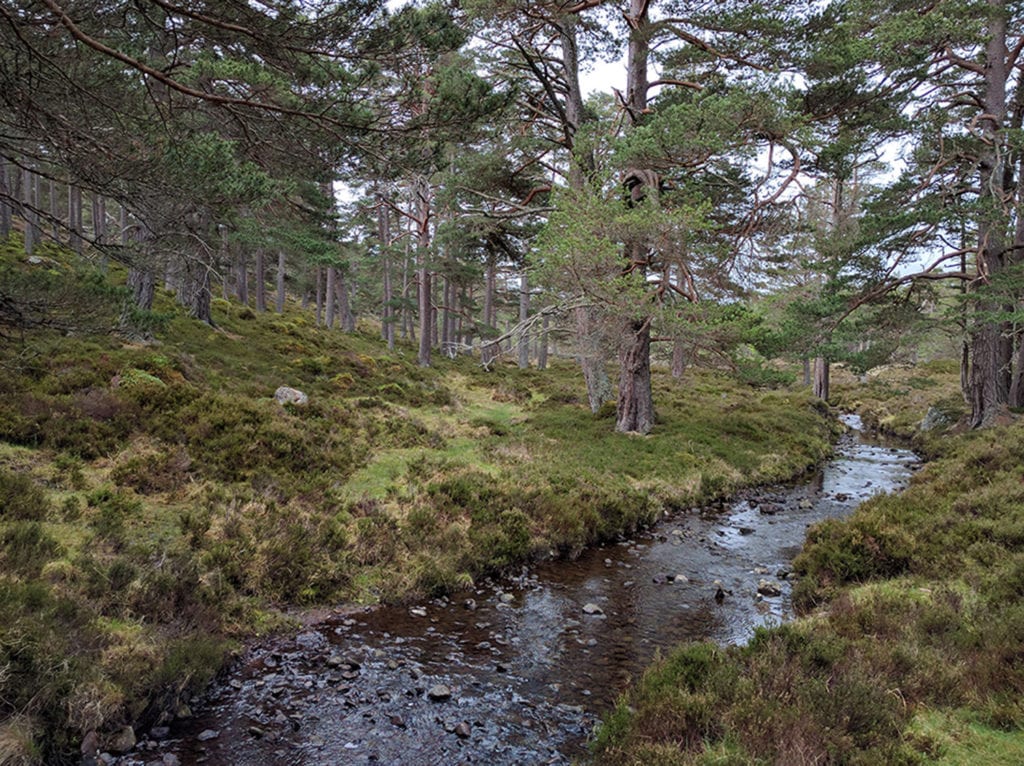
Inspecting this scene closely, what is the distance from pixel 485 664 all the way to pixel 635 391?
1168 cm

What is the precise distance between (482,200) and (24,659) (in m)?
17.3

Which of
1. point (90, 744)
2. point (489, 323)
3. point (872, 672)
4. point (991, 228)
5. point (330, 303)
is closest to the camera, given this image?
point (90, 744)

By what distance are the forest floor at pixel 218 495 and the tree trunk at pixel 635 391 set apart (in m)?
0.77

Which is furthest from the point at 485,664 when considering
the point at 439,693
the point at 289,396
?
the point at 289,396

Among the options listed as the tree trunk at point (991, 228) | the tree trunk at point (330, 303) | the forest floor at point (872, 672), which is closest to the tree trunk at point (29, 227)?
the tree trunk at point (330, 303)

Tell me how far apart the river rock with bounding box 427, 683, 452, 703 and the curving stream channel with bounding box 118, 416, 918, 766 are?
14 millimetres

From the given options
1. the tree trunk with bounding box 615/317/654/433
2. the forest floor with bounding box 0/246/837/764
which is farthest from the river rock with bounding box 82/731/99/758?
the tree trunk with bounding box 615/317/654/433

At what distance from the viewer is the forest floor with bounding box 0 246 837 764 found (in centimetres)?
488

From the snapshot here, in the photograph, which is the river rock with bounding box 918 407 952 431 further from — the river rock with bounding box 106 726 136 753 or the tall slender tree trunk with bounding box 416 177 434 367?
the river rock with bounding box 106 726 136 753

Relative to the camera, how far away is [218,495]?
8305 millimetres

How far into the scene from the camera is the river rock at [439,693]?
5.41 m

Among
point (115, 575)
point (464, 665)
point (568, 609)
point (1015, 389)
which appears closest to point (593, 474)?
point (568, 609)

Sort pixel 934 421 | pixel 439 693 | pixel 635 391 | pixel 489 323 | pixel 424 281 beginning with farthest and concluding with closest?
pixel 489 323
pixel 424 281
pixel 934 421
pixel 635 391
pixel 439 693

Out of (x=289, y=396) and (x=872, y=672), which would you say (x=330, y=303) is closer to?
(x=289, y=396)
